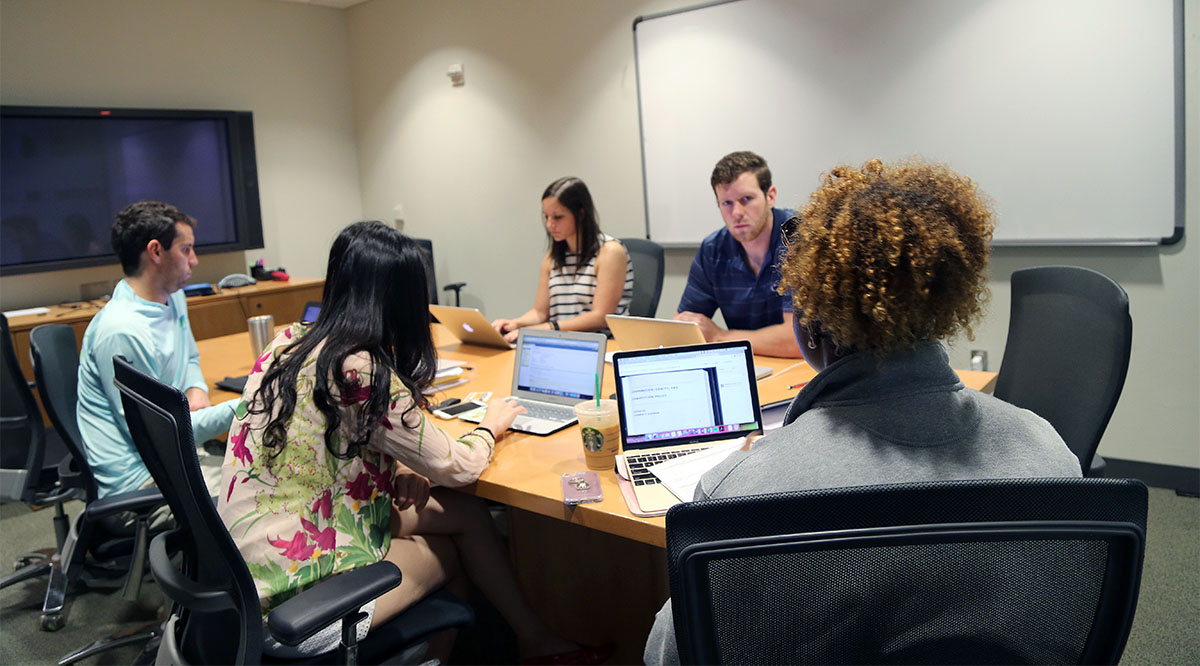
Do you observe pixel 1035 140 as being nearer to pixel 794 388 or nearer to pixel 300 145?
pixel 794 388

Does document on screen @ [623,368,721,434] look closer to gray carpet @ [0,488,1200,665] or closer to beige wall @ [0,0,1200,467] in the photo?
gray carpet @ [0,488,1200,665]

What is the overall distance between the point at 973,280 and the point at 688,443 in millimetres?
910

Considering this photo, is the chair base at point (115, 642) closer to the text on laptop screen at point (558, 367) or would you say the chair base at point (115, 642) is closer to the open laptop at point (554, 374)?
the open laptop at point (554, 374)

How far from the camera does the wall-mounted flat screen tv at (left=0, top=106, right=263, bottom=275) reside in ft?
14.4

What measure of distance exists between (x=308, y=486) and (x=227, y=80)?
15.0 feet

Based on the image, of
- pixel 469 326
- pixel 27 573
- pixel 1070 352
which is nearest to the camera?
pixel 1070 352

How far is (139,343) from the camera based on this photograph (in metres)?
2.27

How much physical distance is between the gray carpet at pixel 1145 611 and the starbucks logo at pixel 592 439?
150 cm

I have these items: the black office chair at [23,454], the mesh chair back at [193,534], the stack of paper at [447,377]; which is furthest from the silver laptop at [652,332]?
the black office chair at [23,454]

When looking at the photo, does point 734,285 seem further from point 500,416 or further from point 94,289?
point 94,289

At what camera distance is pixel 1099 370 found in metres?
1.83

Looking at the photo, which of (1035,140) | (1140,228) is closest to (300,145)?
(1035,140)

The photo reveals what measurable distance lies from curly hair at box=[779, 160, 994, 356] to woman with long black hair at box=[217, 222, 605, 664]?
94cm

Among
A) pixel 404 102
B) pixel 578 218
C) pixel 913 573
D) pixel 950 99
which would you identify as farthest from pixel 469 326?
pixel 404 102
